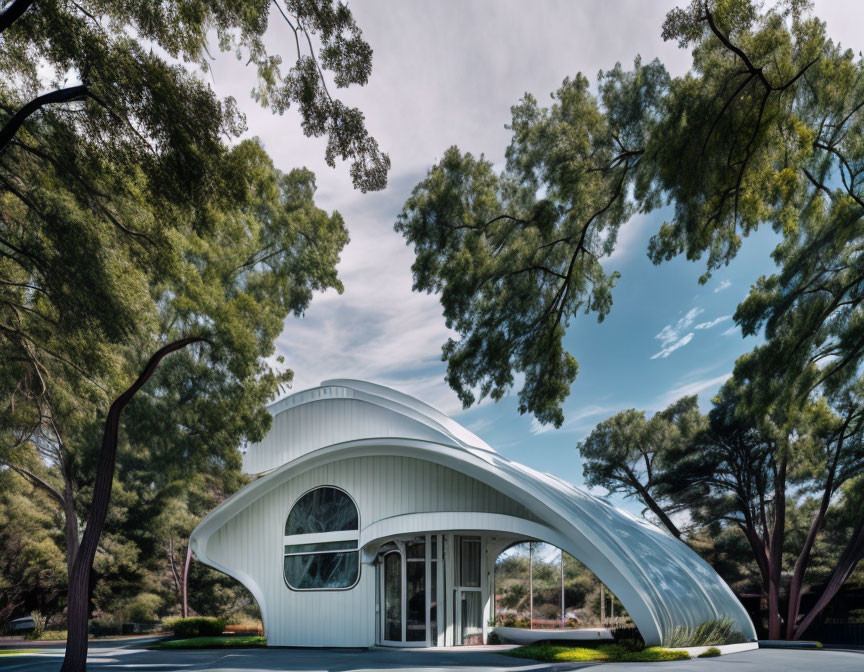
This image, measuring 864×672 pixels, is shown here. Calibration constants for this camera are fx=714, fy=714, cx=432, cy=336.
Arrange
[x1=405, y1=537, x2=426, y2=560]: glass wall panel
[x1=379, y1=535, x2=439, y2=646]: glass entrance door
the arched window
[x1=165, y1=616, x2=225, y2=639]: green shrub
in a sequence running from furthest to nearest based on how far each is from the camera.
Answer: [x1=165, y1=616, x2=225, y2=639]: green shrub
the arched window
[x1=405, y1=537, x2=426, y2=560]: glass wall panel
[x1=379, y1=535, x2=439, y2=646]: glass entrance door

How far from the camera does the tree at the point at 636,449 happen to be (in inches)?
1206

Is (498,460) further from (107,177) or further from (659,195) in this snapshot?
(107,177)

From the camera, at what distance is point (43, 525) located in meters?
32.9

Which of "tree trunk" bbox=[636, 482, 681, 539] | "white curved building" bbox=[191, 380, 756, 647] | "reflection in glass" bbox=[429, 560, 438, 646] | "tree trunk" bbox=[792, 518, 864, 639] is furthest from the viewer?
"tree trunk" bbox=[636, 482, 681, 539]

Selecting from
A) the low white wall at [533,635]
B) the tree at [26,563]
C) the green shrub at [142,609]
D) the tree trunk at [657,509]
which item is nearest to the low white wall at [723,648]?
the low white wall at [533,635]

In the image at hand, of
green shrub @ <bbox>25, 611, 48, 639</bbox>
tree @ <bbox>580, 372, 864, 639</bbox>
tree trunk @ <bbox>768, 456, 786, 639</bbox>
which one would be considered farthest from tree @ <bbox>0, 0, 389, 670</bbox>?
tree trunk @ <bbox>768, 456, 786, 639</bbox>

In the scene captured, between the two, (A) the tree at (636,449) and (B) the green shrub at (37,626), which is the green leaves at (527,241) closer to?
(A) the tree at (636,449)

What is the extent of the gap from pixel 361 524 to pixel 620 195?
40.0 ft

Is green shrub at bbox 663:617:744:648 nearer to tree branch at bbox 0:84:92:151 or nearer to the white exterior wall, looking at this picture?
the white exterior wall

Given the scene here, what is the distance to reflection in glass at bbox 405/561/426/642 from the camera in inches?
730

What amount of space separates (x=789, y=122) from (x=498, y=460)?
37.9 feet

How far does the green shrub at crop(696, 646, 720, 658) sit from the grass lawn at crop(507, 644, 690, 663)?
887 mm

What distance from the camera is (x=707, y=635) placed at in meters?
15.5

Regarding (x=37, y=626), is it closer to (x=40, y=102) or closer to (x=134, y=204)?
(x=134, y=204)
